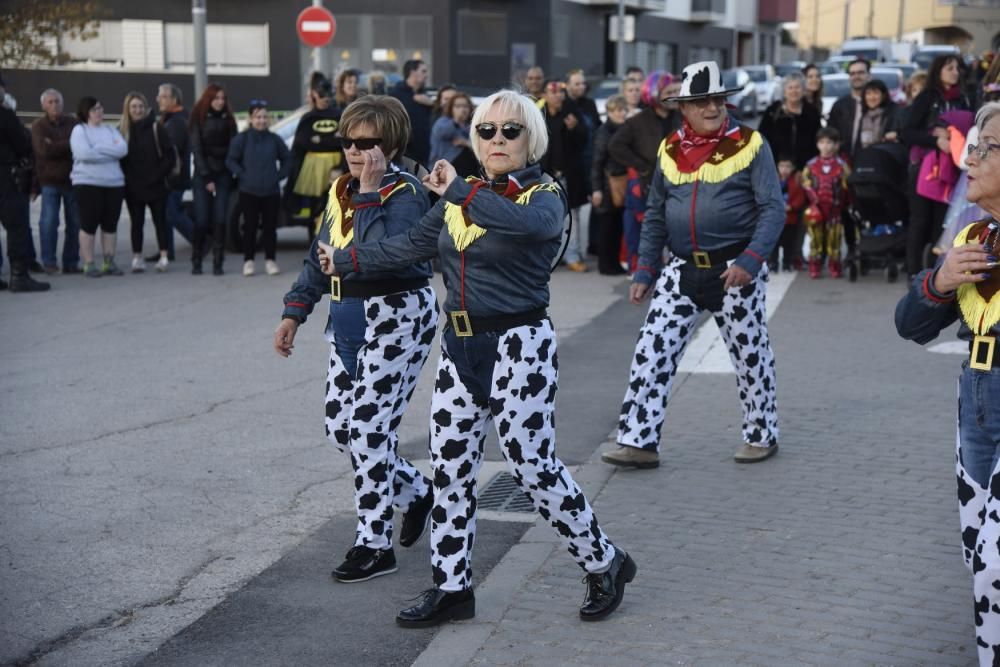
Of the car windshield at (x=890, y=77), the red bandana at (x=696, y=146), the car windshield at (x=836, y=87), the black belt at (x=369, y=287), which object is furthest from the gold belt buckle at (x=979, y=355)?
the car windshield at (x=836, y=87)

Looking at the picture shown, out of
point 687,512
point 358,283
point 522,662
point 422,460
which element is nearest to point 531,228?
point 358,283

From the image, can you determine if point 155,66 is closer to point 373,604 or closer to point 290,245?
point 290,245

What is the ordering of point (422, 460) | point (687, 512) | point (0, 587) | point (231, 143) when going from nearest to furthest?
1. point (0, 587)
2. point (687, 512)
3. point (422, 460)
4. point (231, 143)

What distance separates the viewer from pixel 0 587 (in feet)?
17.0

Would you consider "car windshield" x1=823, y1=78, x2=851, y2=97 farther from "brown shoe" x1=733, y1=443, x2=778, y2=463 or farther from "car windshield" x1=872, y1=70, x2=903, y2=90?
"brown shoe" x1=733, y1=443, x2=778, y2=463

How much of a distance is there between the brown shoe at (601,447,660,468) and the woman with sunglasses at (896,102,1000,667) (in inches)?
108

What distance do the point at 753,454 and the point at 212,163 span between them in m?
8.42

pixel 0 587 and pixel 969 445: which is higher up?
pixel 969 445

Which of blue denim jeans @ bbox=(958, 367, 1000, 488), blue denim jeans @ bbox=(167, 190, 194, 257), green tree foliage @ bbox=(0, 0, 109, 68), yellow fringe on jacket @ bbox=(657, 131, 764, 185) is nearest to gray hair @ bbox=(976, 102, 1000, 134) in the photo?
blue denim jeans @ bbox=(958, 367, 1000, 488)

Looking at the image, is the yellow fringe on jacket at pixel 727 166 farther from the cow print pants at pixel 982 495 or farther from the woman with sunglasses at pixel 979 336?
the cow print pants at pixel 982 495

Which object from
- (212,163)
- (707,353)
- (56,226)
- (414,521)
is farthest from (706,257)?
(56,226)

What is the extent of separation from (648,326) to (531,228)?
2.46 m

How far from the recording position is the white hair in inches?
178

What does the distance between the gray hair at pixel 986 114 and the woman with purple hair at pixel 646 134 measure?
857cm
